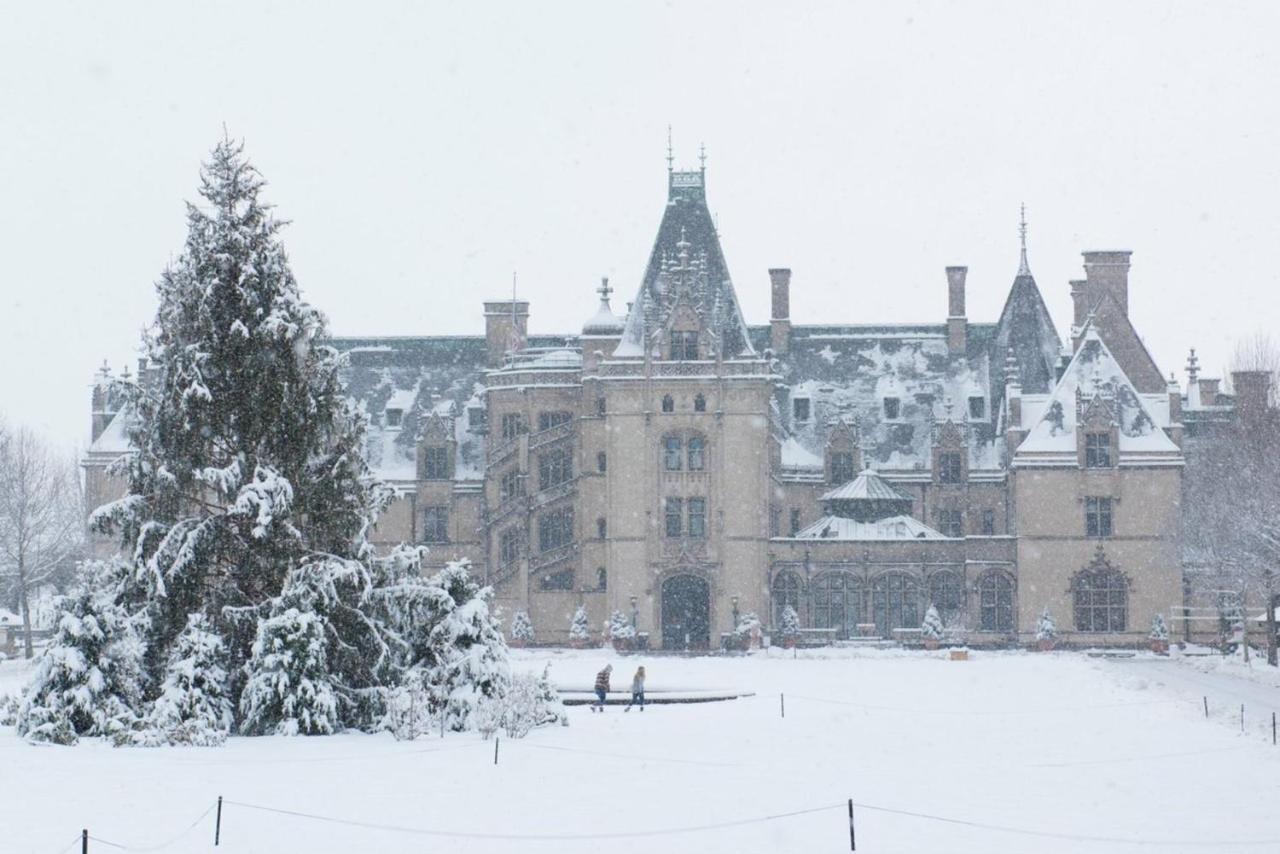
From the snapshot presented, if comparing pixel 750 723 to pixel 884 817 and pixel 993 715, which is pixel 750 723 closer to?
pixel 993 715

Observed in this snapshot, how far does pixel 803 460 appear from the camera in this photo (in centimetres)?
7475

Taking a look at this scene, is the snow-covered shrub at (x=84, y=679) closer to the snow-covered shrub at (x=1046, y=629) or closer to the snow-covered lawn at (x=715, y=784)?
the snow-covered lawn at (x=715, y=784)

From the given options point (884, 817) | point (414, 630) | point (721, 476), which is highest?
point (721, 476)

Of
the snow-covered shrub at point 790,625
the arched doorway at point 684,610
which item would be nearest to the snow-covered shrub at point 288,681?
the snow-covered shrub at point 790,625

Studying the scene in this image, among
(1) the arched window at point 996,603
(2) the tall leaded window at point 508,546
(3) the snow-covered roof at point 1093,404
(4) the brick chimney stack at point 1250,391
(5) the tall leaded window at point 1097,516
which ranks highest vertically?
(4) the brick chimney stack at point 1250,391

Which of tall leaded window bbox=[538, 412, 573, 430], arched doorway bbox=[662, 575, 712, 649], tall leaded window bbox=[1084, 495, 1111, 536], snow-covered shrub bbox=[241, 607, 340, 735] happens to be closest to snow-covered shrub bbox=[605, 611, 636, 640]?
arched doorway bbox=[662, 575, 712, 649]

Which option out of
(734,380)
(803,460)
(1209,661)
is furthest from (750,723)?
(803,460)

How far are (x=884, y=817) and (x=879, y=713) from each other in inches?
602

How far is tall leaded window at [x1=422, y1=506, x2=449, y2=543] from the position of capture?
76.4m

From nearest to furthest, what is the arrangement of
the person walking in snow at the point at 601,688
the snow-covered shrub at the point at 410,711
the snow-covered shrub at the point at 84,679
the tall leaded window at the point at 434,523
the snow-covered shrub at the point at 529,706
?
the snow-covered shrub at the point at 84,679
the snow-covered shrub at the point at 410,711
the snow-covered shrub at the point at 529,706
the person walking in snow at the point at 601,688
the tall leaded window at the point at 434,523

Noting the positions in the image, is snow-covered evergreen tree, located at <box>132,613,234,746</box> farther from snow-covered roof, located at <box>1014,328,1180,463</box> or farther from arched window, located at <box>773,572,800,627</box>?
snow-covered roof, located at <box>1014,328,1180,463</box>

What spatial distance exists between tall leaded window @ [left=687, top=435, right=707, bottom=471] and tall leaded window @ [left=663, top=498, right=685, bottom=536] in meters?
1.36

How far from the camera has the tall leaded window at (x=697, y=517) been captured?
226ft

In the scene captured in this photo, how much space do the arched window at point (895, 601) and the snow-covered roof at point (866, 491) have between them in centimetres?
338
